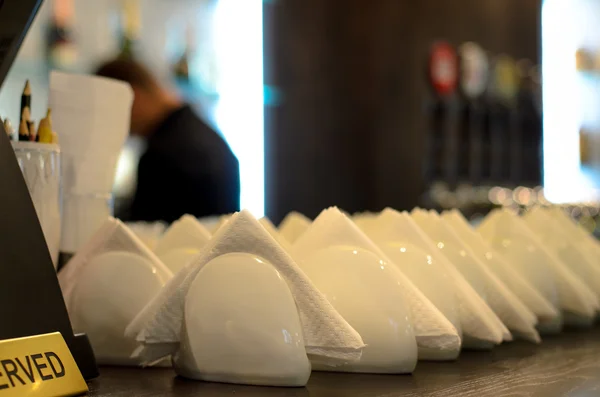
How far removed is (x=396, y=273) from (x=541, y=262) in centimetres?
31

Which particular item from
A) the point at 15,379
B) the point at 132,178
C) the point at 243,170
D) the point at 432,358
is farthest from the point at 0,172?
the point at 243,170

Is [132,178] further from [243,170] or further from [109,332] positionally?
[109,332]

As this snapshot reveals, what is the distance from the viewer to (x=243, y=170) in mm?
3867

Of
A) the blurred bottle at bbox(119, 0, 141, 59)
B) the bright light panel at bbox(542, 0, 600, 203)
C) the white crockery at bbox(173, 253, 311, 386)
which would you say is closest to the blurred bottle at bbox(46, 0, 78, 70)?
the blurred bottle at bbox(119, 0, 141, 59)

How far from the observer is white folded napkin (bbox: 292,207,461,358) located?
24.4 inches

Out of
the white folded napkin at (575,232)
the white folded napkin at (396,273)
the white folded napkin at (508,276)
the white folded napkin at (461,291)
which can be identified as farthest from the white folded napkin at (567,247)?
the white folded napkin at (396,273)

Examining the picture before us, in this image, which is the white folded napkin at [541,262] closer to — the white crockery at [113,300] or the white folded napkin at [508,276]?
the white folded napkin at [508,276]

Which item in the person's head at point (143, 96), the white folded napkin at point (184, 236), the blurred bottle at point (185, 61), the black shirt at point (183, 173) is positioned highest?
the blurred bottle at point (185, 61)

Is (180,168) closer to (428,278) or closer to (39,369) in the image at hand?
(428,278)

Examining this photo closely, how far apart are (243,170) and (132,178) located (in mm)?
909

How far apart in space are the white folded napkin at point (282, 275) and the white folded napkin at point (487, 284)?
0.80 ft

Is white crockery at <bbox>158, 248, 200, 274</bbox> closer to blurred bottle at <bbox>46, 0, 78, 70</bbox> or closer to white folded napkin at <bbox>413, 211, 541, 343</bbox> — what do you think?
white folded napkin at <bbox>413, 211, 541, 343</bbox>

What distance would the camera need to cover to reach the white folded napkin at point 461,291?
686 millimetres

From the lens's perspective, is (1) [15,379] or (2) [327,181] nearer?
(1) [15,379]
